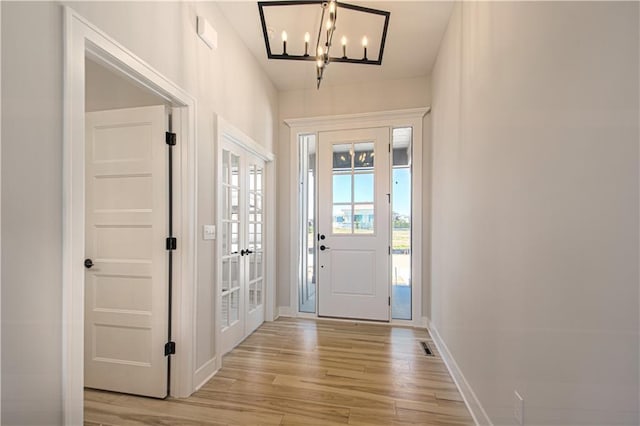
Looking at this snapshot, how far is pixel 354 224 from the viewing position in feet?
11.8

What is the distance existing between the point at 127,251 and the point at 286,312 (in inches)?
85.4

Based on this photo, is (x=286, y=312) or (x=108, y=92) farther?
(x=286, y=312)

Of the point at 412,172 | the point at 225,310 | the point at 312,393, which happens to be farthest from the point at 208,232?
the point at 412,172

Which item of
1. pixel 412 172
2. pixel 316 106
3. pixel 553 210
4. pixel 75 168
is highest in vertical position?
pixel 316 106

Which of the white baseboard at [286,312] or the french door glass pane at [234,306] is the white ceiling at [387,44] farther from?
the white baseboard at [286,312]

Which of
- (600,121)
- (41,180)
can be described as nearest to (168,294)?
(41,180)

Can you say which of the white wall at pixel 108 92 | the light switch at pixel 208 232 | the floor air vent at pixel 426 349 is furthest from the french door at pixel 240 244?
the floor air vent at pixel 426 349

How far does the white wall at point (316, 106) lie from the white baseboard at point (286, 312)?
0.03m

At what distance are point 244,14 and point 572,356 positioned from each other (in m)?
3.03

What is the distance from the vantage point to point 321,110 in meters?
3.68

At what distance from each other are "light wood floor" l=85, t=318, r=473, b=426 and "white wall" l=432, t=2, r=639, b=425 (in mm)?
421

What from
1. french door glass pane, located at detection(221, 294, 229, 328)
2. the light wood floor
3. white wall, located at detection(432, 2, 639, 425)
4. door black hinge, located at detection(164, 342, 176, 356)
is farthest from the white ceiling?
the light wood floor

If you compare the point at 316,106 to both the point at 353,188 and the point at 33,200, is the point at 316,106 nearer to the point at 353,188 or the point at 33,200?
the point at 353,188

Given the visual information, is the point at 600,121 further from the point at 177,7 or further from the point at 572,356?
the point at 177,7
